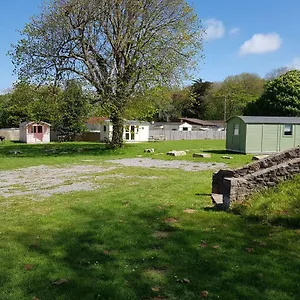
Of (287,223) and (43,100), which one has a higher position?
(43,100)

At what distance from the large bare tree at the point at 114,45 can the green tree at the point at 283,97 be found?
24224 mm

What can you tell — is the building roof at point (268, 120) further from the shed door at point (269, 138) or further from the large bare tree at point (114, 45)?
the large bare tree at point (114, 45)

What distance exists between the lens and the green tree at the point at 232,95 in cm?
6619

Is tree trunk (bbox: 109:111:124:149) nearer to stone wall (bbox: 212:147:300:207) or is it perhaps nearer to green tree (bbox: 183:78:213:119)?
stone wall (bbox: 212:147:300:207)

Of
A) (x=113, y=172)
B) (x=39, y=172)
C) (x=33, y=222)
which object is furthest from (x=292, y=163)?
(x=39, y=172)

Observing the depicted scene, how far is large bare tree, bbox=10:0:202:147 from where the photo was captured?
24.9 meters

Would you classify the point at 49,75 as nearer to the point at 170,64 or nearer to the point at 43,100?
the point at 43,100

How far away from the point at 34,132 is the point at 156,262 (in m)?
42.5

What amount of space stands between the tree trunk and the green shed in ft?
28.3

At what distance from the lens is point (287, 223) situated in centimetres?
688

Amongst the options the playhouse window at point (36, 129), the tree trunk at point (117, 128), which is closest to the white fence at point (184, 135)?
the playhouse window at point (36, 129)

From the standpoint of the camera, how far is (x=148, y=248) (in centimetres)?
569

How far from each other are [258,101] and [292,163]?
44.3 meters

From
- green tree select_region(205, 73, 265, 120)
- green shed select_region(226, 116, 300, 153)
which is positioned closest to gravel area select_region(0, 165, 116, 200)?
green shed select_region(226, 116, 300, 153)
